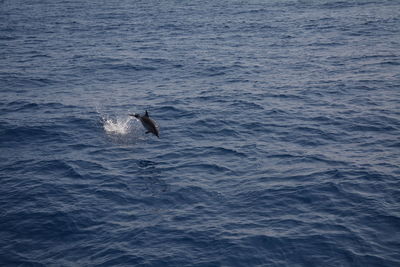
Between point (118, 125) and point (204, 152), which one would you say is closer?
point (204, 152)

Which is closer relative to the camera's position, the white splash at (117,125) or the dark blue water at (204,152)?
the dark blue water at (204,152)

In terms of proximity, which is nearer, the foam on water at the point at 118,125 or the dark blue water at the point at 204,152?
the dark blue water at the point at 204,152

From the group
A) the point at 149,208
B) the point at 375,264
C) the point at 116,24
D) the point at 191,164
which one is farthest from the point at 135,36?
the point at 375,264

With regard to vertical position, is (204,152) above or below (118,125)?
below

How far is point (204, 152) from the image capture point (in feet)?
68.8

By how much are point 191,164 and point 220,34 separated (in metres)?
28.9

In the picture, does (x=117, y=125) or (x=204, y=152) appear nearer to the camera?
(x=204, y=152)

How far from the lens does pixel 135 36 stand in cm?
4672

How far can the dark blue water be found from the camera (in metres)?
14.6

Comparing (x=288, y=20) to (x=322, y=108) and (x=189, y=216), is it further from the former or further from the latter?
(x=189, y=216)

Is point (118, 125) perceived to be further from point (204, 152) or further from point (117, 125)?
point (204, 152)

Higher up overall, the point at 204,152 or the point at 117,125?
the point at 117,125

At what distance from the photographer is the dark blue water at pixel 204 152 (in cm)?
1459

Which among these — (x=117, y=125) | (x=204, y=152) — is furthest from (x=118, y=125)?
(x=204, y=152)
